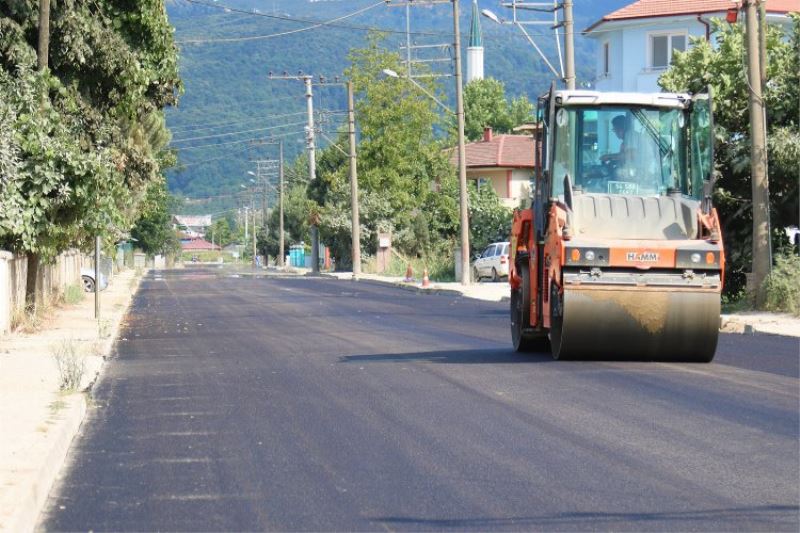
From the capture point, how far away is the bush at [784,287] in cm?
2698

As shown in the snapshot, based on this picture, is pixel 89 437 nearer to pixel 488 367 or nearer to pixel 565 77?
pixel 488 367

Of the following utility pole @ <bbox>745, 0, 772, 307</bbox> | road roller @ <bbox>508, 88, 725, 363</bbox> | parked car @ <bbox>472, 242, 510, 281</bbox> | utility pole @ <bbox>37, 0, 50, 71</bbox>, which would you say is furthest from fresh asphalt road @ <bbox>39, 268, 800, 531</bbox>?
parked car @ <bbox>472, 242, 510, 281</bbox>

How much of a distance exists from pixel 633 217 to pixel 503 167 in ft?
211

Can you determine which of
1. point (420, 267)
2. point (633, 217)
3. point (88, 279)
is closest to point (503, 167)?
point (420, 267)

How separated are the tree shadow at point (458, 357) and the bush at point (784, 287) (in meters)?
8.79

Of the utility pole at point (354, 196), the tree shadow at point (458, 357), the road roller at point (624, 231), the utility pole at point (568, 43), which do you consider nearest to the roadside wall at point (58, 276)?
the tree shadow at point (458, 357)

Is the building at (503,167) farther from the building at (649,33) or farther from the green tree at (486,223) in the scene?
the building at (649,33)

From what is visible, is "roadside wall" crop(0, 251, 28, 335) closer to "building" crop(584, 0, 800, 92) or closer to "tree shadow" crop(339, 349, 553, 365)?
"tree shadow" crop(339, 349, 553, 365)

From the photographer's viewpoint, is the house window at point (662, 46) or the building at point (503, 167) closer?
the house window at point (662, 46)

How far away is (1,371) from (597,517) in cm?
1060

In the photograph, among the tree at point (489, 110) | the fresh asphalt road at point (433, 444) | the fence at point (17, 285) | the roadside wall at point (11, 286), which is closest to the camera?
the fresh asphalt road at point (433, 444)

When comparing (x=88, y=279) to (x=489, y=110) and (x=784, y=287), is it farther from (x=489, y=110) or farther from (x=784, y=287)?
(x=489, y=110)

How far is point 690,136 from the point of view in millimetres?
18312

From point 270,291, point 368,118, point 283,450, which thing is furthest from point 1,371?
point 368,118
